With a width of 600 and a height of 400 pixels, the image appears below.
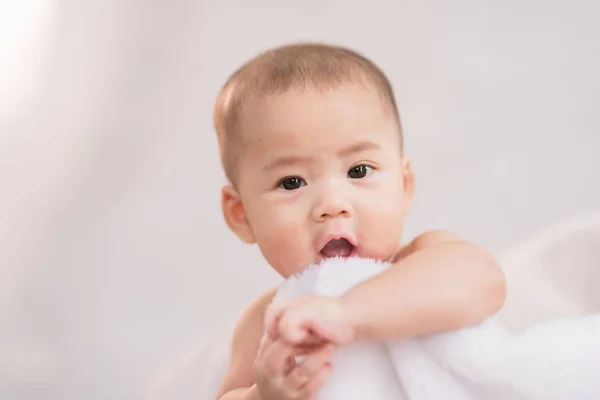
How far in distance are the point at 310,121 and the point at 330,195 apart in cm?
9

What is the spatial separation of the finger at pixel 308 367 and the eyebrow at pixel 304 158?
0.26 meters

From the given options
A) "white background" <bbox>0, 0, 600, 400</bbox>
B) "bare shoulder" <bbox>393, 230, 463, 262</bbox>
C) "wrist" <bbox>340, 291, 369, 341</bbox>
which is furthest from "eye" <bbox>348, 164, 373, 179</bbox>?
"white background" <bbox>0, 0, 600, 400</bbox>

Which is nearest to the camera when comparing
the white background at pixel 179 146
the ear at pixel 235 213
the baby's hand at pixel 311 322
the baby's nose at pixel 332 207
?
the baby's hand at pixel 311 322

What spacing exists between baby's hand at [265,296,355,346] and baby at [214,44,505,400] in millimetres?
11

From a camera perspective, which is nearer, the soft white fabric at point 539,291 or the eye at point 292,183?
the eye at point 292,183

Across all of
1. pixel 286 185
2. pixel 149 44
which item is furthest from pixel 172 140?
pixel 286 185

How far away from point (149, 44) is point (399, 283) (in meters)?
1.08

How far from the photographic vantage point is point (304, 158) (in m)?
1.01

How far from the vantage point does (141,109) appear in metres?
1.75

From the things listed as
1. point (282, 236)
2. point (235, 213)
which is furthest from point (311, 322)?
point (235, 213)

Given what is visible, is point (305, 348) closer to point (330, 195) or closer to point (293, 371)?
point (293, 371)

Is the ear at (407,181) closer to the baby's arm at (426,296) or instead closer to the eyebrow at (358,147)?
the eyebrow at (358,147)

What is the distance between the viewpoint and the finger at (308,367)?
83 cm

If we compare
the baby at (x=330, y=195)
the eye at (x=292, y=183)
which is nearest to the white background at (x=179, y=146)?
the baby at (x=330, y=195)
